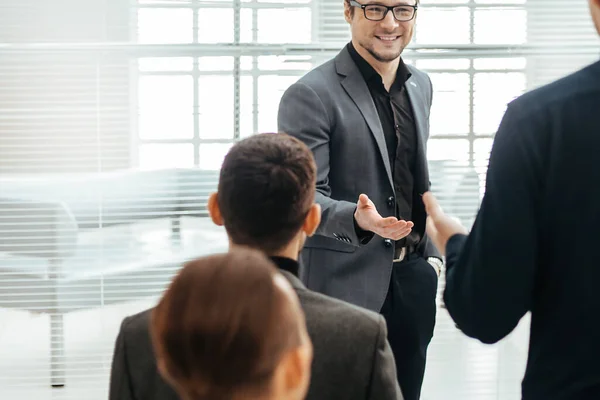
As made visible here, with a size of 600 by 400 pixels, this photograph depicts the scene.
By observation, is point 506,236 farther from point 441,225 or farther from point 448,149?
point 448,149

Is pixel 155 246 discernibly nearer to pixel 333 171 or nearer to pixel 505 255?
pixel 333 171

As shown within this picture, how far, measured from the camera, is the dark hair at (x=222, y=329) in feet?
3.03

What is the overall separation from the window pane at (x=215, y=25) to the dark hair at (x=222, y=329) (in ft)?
8.68

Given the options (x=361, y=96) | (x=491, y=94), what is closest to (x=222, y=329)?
(x=361, y=96)

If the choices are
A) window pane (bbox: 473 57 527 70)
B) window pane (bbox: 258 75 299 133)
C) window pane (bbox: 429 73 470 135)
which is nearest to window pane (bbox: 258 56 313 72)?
window pane (bbox: 258 75 299 133)

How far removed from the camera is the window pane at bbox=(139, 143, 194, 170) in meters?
3.56

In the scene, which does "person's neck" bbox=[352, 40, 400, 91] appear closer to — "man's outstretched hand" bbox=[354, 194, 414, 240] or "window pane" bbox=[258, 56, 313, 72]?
"man's outstretched hand" bbox=[354, 194, 414, 240]

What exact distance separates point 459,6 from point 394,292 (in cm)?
141

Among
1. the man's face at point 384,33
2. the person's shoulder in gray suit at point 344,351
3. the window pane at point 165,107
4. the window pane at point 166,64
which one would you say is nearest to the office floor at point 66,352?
the window pane at point 165,107

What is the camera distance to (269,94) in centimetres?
356

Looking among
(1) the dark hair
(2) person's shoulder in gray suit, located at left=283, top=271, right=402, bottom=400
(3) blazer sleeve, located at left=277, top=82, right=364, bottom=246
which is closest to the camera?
(1) the dark hair

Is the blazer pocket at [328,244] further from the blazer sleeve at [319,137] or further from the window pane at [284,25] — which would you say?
the window pane at [284,25]

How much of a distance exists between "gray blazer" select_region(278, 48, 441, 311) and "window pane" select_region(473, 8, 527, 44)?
3.56 ft

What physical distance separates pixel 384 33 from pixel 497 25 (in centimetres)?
107
